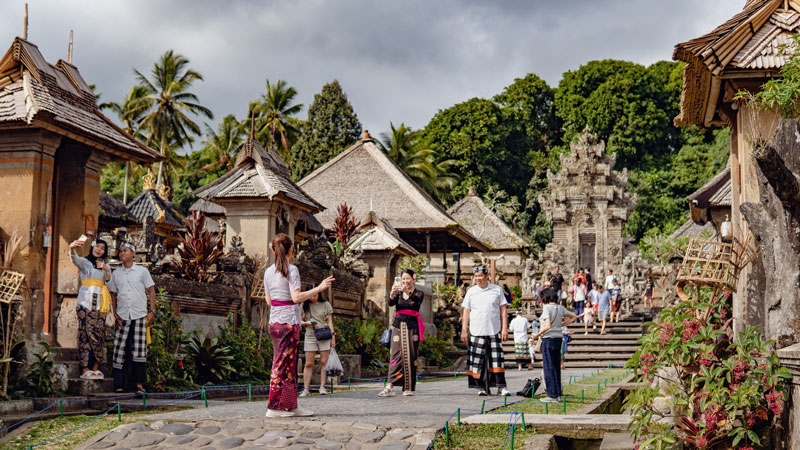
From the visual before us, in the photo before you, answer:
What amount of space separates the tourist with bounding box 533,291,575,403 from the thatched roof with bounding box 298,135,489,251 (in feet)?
60.1

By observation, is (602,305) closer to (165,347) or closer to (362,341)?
(362,341)

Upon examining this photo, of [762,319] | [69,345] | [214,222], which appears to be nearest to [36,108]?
[69,345]

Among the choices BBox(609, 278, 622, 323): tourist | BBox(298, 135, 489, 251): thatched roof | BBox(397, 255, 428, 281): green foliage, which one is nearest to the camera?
BBox(397, 255, 428, 281): green foliage

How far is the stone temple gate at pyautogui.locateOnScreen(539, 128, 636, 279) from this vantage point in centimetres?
4281

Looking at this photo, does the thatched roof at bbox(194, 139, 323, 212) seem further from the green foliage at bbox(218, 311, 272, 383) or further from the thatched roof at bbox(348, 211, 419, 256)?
the thatched roof at bbox(348, 211, 419, 256)

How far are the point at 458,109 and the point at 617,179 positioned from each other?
18.2 m

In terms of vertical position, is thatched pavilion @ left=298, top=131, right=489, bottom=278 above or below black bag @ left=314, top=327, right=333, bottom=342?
above

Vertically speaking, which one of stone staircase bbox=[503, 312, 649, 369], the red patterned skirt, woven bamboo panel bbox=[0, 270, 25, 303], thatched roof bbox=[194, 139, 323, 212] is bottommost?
stone staircase bbox=[503, 312, 649, 369]

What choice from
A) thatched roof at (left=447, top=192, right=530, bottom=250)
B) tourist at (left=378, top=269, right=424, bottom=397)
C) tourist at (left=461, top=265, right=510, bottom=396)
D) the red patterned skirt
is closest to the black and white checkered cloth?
tourist at (left=461, top=265, right=510, bottom=396)

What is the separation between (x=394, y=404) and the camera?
9.13 m

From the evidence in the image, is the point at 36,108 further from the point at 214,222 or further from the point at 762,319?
the point at 214,222

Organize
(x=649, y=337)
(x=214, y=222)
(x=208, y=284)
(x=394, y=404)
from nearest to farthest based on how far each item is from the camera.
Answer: (x=649, y=337) < (x=394, y=404) < (x=208, y=284) < (x=214, y=222)

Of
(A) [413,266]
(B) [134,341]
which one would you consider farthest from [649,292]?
(B) [134,341]

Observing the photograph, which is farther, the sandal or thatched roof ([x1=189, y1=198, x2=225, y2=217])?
thatched roof ([x1=189, y1=198, x2=225, y2=217])
